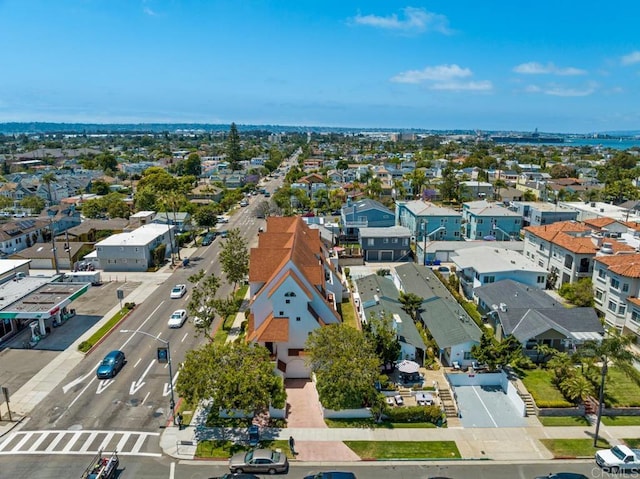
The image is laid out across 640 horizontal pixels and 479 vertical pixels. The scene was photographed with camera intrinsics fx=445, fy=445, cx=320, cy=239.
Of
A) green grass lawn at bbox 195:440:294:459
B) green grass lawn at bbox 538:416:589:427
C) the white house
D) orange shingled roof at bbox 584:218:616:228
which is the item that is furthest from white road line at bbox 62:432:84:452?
orange shingled roof at bbox 584:218:616:228

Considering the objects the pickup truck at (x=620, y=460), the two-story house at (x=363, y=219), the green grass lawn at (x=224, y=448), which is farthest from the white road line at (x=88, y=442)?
the two-story house at (x=363, y=219)

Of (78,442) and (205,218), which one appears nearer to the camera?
(78,442)

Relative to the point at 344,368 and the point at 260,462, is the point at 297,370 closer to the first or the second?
the point at 344,368

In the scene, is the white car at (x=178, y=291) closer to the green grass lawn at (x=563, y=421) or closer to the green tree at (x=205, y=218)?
the green tree at (x=205, y=218)

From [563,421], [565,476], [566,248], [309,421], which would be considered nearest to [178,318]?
[309,421]

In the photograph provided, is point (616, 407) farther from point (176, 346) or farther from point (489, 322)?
point (176, 346)

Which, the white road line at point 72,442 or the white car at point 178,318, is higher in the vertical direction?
the white car at point 178,318

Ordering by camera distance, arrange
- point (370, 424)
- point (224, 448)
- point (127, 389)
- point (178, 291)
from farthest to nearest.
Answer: point (178, 291)
point (127, 389)
point (370, 424)
point (224, 448)
